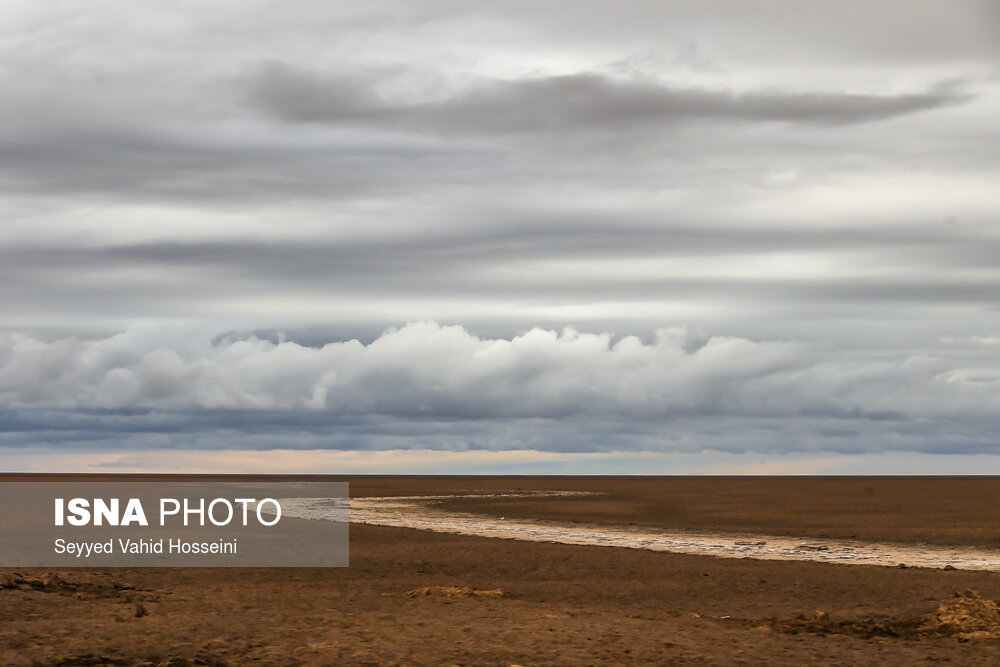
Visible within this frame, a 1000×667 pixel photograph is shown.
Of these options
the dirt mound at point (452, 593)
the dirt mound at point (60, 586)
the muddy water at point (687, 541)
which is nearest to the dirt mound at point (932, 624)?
the dirt mound at point (452, 593)

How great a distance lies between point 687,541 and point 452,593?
2589 cm

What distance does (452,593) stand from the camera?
3238cm

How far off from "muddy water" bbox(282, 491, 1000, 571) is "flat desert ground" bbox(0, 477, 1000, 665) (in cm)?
417

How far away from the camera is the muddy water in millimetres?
46500

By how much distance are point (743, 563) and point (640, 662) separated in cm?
2184

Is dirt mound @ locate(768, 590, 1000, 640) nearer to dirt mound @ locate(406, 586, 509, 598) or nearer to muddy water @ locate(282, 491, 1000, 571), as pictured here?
dirt mound @ locate(406, 586, 509, 598)

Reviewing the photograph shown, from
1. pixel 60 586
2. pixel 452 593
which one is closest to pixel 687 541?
pixel 452 593

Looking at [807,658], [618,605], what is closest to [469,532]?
[618,605]

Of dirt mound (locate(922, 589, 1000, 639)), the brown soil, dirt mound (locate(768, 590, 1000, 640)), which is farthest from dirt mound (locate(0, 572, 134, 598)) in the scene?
the brown soil

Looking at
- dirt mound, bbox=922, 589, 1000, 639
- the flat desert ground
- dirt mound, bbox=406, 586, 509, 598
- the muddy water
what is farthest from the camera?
the muddy water

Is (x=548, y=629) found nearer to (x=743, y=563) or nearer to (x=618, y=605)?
(x=618, y=605)

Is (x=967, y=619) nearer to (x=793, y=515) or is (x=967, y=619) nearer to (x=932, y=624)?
(x=932, y=624)

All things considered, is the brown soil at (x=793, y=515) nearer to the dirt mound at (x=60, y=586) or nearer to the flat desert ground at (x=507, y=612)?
the flat desert ground at (x=507, y=612)

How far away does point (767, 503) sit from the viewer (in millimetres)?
95438
